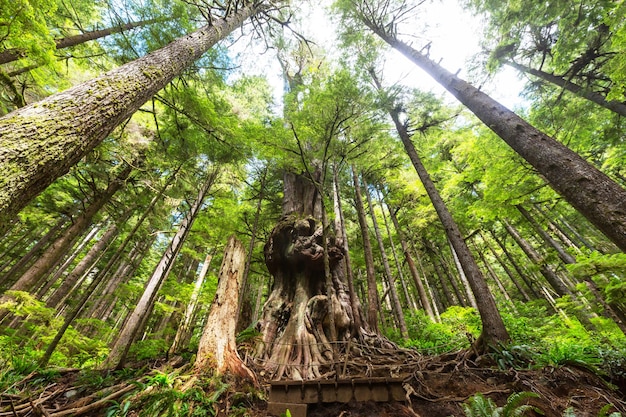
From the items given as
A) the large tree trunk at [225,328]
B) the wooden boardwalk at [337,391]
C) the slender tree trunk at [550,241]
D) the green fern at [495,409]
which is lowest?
the green fern at [495,409]

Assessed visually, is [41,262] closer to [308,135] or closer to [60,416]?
[60,416]

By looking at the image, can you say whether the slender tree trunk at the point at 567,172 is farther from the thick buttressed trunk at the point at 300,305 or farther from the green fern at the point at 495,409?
the thick buttressed trunk at the point at 300,305

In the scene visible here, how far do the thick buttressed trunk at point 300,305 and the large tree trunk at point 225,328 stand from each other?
91cm

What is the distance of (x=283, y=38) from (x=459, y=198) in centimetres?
1211

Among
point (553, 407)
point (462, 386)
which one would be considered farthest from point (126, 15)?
point (553, 407)

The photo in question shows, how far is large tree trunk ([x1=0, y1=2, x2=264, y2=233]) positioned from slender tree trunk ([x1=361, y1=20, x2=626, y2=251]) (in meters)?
5.87

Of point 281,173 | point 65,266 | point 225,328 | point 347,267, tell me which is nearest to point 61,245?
point 225,328

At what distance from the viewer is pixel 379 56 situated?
11.2 meters

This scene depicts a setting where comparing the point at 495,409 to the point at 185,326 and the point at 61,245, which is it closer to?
the point at 185,326

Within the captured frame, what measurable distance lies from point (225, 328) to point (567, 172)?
6.26 metres

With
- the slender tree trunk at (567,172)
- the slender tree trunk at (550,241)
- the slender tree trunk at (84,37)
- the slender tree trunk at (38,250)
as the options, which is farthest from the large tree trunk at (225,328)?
the slender tree trunk at (550,241)

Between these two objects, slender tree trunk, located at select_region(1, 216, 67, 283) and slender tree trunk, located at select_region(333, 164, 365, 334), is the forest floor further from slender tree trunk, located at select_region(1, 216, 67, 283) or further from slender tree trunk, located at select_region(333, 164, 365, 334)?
slender tree trunk, located at select_region(1, 216, 67, 283)

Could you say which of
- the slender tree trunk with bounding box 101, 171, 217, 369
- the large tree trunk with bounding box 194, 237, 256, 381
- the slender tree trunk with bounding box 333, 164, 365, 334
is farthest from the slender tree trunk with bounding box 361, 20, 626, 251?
the slender tree trunk with bounding box 101, 171, 217, 369

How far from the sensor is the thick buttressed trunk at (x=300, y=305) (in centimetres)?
529
